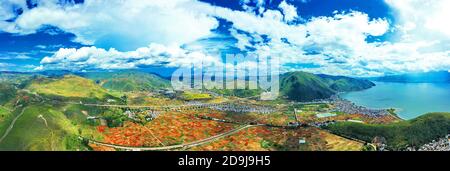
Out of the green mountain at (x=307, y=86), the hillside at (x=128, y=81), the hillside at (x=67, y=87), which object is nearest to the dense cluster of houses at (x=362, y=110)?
the green mountain at (x=307, y=86)

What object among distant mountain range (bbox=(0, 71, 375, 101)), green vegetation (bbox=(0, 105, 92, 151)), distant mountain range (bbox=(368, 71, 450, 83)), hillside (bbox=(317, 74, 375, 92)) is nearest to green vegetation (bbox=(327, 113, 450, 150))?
green vegetation (bbox=(0, 105, 92, 151))

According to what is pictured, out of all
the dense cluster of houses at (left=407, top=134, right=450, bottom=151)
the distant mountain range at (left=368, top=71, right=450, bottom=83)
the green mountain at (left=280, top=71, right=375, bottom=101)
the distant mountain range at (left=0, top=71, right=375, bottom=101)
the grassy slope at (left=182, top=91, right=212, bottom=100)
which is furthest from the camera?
the distant mountain range at (left=368, top=71, right=450, bottom=83)

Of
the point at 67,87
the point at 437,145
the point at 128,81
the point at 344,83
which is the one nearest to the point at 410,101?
the point at 344,83

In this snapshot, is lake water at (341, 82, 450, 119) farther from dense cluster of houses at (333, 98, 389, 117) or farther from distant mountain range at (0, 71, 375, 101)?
distant mountain range at (0, 71, 375, 101)

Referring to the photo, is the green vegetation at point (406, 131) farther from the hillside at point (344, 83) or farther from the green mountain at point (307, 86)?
the hillside at point (344, 83)
